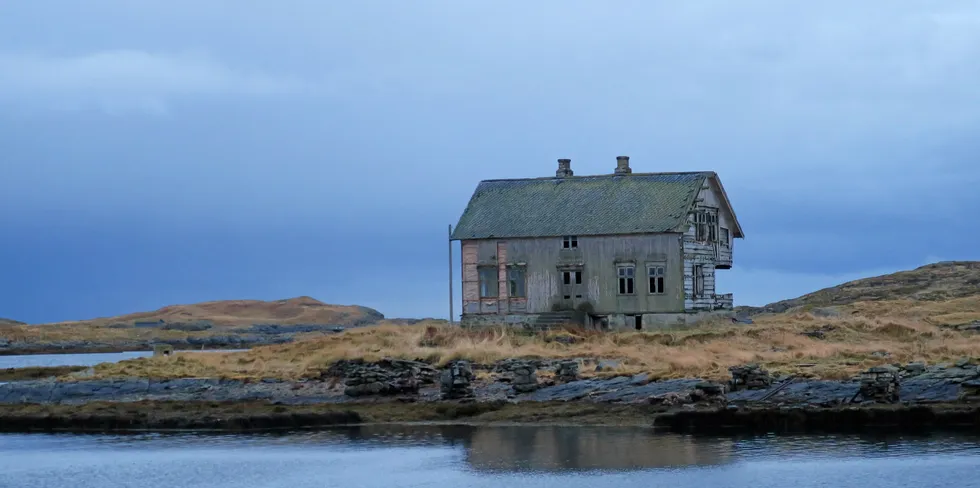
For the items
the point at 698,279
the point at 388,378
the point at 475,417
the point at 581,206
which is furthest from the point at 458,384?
the point at 581,206

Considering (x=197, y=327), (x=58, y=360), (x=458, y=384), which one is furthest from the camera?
(x=197, y=327)

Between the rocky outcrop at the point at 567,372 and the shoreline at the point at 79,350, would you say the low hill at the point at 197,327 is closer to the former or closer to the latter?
the shoreline at the point at 79,350

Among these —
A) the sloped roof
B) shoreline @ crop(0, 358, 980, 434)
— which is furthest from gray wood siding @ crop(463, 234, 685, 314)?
Answer: shoreline @ crop(0, 358, 980, 434)

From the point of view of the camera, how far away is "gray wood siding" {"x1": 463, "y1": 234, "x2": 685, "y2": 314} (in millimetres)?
53688

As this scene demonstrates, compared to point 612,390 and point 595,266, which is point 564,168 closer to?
point 595,266

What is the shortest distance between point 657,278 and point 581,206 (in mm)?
4772

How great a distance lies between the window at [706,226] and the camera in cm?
5550

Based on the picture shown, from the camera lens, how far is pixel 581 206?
5650 cm

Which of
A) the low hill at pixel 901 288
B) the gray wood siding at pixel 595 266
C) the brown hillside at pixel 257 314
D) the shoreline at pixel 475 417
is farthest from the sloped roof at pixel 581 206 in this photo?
the brown hillside at pixel 257 314

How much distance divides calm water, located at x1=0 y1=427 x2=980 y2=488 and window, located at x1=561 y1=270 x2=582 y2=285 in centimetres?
2233

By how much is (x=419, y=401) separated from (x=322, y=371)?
630 centimetres

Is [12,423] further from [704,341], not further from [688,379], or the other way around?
[704,341]

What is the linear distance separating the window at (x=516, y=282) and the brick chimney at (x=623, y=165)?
663 cm

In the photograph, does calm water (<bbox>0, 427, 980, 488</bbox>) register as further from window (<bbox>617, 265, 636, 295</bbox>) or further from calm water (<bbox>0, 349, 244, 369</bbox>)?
calm water (<bbox>0, 349, 244, 369</bbox>)
